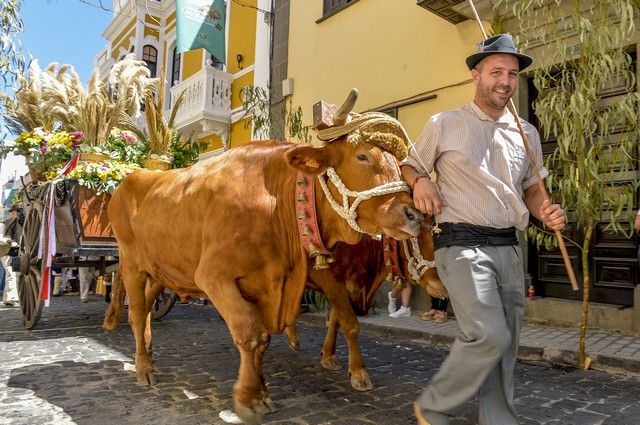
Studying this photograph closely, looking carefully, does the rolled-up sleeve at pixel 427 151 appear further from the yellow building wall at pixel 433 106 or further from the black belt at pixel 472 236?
the yellow building wall at pixel 433 106

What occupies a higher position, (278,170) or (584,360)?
(278,170)

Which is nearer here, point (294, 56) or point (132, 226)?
point (132, 226)

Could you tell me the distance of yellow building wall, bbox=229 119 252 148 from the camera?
44.0 feet

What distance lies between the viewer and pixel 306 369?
4.35 metres

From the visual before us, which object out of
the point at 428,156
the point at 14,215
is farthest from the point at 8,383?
the point at 14,215

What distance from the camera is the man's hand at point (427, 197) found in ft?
7.86

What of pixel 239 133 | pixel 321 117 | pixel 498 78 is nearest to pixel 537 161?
pixel 498 78

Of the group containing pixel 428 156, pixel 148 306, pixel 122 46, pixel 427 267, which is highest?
pixel 122 46

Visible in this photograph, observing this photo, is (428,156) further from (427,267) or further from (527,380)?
(527,380)

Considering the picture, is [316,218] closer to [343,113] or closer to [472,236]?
[343,113]

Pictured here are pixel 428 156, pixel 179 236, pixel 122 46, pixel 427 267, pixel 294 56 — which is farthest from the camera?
pixel 122 46

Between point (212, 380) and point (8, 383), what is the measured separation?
1538 mm

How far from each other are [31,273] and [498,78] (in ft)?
20.7

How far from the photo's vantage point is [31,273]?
6539 mm
